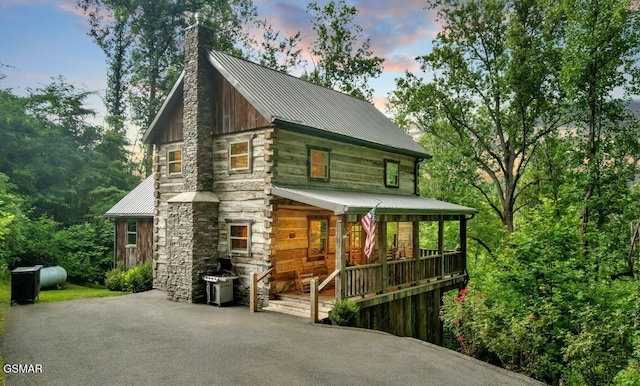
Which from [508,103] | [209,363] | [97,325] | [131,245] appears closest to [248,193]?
[97,325]

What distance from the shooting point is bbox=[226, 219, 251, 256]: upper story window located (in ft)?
47.4

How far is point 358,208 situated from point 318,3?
26253mm

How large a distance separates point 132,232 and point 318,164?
38.7ft

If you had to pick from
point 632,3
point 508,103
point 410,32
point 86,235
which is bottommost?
point 86,235

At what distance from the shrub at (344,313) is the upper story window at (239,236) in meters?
4.20

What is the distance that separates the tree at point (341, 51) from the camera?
3322 cm

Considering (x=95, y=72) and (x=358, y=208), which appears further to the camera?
(x=95, y=72)

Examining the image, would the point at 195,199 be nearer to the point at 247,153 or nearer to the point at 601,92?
the point at 247,153

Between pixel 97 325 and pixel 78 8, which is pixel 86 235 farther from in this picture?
pixel 78 8

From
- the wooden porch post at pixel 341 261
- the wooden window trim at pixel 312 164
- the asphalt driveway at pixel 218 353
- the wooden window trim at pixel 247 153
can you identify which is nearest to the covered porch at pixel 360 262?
the wooden porch post at pixel 341 261

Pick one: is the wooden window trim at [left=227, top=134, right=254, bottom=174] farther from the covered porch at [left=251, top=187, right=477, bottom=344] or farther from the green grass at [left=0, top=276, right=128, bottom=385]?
the green grass at [left=0, top=276, right=128, bottom=385]

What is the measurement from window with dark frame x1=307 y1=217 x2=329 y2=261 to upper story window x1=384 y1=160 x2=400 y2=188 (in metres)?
3.95

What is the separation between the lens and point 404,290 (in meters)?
14.8

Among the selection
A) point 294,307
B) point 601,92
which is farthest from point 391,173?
point 601,92
